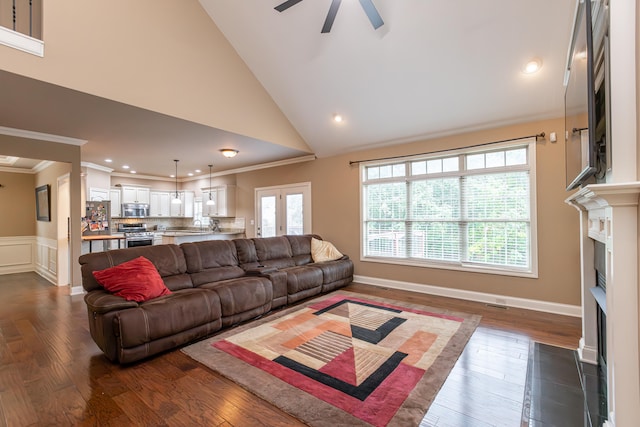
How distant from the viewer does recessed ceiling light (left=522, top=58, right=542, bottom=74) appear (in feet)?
11.0

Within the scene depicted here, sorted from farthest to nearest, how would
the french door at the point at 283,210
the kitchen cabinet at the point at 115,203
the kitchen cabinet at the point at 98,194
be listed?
the kitchen cabinet at the point at 115,203 < the kitchen cabinet at the point at 98,194 < the french door at the point at 283,210

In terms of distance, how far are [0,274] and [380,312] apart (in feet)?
28.3

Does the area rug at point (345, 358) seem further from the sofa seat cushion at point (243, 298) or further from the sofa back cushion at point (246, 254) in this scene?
the sofa back cushion at point (246, 254)

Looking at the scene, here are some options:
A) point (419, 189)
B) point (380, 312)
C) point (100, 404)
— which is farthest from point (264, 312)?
Answer: point (419, 189)

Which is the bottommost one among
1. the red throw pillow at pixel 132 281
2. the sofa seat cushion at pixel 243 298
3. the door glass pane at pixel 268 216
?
the sofa seat cushion at pixel 243 298

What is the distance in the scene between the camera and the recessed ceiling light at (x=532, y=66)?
3.36 meters

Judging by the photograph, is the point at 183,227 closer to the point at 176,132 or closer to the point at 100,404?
the point at 176,132

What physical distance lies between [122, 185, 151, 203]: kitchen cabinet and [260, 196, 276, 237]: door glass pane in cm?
414

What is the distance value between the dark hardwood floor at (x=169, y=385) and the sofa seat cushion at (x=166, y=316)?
251 mm

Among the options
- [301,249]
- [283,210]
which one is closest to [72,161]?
[283,210]

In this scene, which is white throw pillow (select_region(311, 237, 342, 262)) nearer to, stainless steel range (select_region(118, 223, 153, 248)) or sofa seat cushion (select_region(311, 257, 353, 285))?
sofa seat cushion (select_region(311, 257, 353, 285))

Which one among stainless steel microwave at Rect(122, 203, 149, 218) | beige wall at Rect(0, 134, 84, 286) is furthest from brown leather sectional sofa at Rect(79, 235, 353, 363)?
stainless steel microwave at Rect(122, 203, 149, 218)

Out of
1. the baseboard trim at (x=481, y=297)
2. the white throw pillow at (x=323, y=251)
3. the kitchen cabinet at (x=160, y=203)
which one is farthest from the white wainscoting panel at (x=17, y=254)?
the baseboard trim at (x=481, y=297)

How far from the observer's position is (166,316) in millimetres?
2777
